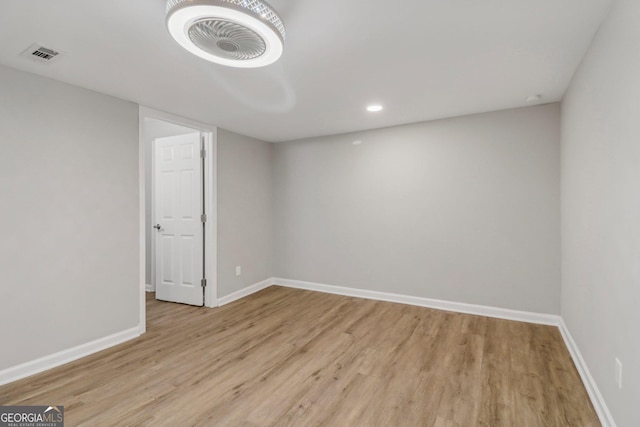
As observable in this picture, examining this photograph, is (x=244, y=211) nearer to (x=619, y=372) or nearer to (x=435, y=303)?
(x=435, y=303)

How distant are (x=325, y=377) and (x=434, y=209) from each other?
2399mm

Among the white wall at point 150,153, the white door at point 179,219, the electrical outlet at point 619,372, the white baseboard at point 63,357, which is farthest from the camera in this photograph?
the white wall at point 150,153

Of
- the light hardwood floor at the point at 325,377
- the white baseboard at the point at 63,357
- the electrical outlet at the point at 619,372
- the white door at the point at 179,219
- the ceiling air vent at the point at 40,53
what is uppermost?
the ceiling air vent at the point at 40,53

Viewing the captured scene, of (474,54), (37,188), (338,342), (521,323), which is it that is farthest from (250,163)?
(521,323)

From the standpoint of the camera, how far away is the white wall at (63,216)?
2197 mm

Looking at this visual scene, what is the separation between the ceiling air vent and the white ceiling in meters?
0.04

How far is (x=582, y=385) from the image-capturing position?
2098 millimetres

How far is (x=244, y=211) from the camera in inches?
171

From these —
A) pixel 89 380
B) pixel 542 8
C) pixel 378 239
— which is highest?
pixel 542 8

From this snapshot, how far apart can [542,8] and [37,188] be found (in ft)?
11.9

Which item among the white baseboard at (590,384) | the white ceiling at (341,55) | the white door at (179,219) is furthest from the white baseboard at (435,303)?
the white ceiling at (341,55)

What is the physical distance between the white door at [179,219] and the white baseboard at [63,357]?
1024 mm

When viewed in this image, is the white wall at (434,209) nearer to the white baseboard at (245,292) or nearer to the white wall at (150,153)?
the white baseboard at (245,292)

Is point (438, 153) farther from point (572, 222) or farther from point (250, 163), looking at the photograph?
point (250, 163)
